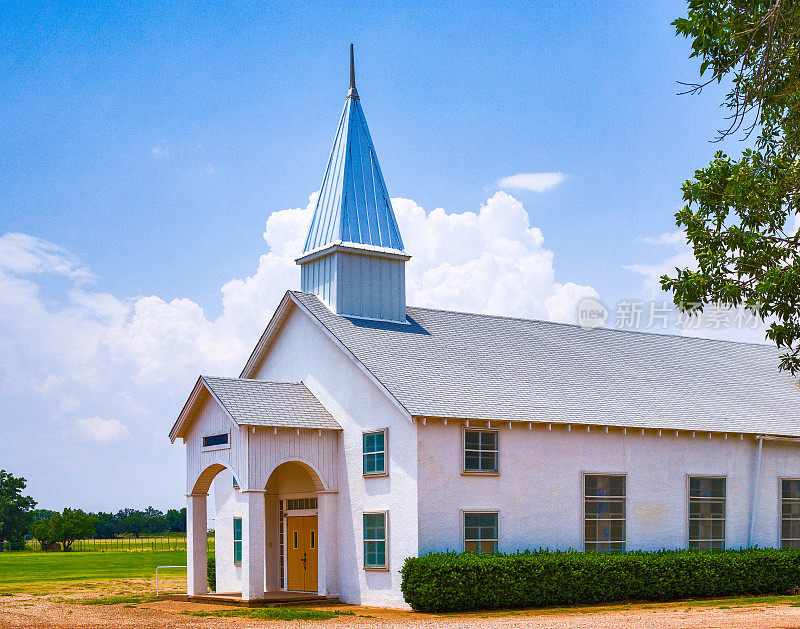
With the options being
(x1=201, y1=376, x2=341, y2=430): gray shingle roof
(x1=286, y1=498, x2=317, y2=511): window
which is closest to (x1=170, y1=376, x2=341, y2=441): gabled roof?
(x1=201, y1=376, x2=341, y2=430): gray shingle roof

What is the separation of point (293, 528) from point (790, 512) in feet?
52.1

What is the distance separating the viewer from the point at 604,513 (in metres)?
27.7

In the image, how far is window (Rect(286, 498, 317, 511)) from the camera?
28.3 metres

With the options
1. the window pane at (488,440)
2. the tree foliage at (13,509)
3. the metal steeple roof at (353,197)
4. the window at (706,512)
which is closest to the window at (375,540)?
the window pane at (488,440)

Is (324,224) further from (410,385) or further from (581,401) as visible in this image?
(581,401)

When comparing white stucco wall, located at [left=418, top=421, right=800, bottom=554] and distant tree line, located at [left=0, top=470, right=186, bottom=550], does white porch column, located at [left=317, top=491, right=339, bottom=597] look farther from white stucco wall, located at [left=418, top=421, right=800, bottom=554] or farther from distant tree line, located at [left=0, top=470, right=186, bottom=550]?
distant tree line, located at [left=0, top=470, right=186, bottom=550]

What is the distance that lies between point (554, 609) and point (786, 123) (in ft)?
44.0

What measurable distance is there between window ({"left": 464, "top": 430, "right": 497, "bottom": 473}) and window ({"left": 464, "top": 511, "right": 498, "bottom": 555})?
1.18m

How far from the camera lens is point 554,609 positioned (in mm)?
24281

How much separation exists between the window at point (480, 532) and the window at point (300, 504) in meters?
5.16

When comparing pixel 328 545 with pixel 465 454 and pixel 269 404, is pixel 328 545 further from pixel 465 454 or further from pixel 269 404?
pixel 465 454

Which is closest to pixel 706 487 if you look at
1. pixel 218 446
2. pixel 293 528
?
pixel 293 528

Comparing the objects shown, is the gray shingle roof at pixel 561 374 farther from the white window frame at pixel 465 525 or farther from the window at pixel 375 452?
the white window frame at pixel 465 525

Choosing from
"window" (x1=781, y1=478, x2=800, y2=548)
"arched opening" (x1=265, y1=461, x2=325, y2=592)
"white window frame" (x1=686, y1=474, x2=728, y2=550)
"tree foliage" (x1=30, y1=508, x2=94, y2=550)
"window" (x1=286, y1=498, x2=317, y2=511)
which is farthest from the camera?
"tree foliage" (x1=30, y1=508, x2=94, y2=550)
